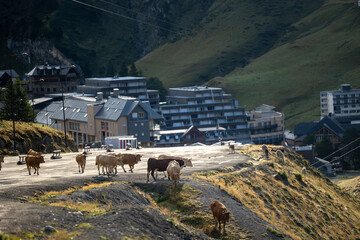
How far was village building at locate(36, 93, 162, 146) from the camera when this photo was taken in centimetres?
15750

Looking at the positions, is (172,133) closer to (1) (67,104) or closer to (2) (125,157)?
(1) (67,104)

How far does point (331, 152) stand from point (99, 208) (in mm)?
161157

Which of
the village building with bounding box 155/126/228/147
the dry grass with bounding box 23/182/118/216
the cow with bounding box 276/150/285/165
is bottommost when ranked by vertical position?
the dry grass with bounding box 23/182/118/216

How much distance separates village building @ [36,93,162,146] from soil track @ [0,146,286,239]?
89.1 m

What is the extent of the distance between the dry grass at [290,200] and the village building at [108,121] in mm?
76171

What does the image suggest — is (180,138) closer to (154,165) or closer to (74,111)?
(74,111)

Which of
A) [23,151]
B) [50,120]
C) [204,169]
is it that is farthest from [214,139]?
[204,169]

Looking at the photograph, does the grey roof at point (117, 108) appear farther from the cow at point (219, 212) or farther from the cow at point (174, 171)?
the cow at point (219, 212)

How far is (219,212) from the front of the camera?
44469 mm

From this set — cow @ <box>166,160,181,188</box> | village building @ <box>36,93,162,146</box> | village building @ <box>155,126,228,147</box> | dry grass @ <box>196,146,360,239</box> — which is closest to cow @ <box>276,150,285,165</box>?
dry grass @ <box>196,146,360,239</box>

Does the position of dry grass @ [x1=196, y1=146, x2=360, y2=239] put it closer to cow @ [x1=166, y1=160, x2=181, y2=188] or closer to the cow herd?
the cow herd

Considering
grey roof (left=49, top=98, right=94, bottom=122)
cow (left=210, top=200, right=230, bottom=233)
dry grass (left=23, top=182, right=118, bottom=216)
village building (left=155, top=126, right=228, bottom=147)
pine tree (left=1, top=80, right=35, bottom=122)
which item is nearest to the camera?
dry grass (left=23, top=182, right=118, bottom=216)

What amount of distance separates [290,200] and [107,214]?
98.3 feet

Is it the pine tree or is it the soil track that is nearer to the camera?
the soil track
